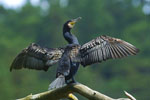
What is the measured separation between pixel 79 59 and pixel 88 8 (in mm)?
51640

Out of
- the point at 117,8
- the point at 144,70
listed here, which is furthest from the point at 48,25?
the point at 144,70

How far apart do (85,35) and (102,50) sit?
44.5 meters

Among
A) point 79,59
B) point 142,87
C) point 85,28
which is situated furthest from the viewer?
point 85,28

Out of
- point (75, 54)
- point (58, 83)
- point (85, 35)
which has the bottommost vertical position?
point (58, 83)

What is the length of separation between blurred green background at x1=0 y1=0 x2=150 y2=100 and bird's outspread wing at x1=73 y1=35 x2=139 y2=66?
26.6 m

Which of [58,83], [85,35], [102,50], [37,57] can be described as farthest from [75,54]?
[85,35]

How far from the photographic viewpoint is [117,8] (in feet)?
199

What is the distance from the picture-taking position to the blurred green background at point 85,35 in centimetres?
4066

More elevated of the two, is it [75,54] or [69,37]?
[69,37]

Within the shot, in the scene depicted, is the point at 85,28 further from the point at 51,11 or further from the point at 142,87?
the point at 142,87

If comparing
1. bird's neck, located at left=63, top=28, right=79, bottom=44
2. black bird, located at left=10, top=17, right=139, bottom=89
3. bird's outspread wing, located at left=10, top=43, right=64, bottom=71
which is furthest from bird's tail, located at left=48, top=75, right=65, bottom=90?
bird's neck, located at left=63, top=28, right=79, bottom=44

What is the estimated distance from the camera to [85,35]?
53.1 metres

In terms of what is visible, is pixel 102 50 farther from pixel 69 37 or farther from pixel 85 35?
pixel 85 35

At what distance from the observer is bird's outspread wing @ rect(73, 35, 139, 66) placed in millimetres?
8516
